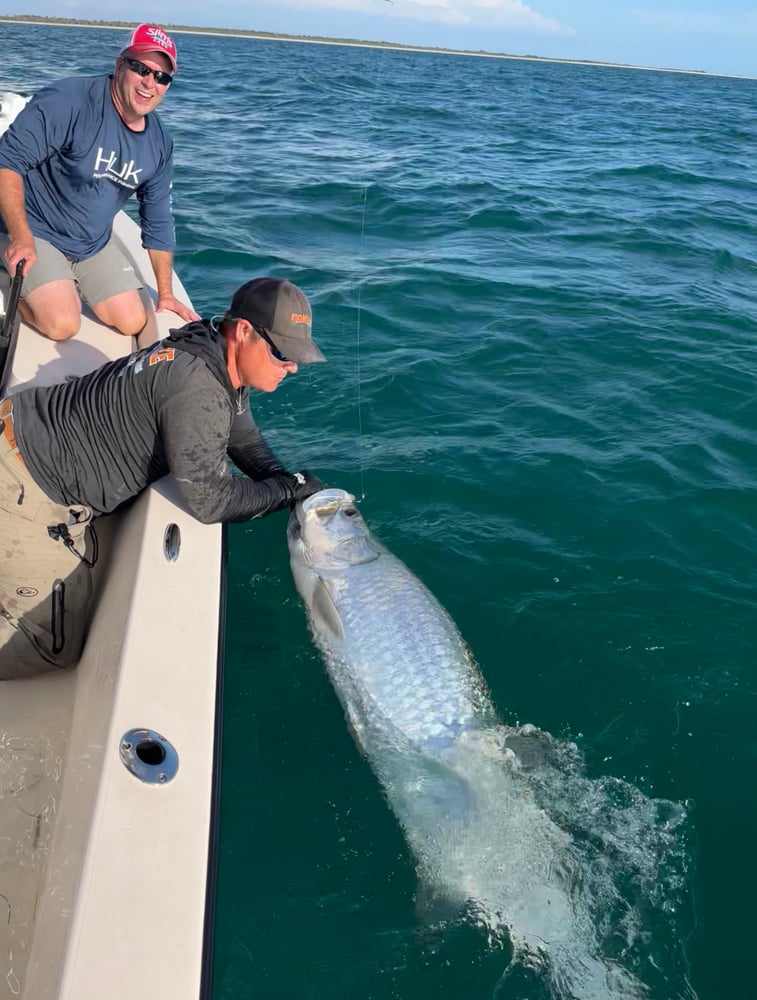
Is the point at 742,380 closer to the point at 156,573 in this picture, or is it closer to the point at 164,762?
the point at 156,573

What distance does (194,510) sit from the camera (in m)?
3.83

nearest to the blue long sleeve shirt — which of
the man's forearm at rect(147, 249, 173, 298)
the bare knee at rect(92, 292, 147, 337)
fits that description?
the man's forearm at rect(147, 249, 173, 298)

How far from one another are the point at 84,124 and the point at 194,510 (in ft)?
8.78

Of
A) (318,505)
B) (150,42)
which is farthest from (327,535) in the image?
(150,42)

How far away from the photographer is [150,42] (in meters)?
4.57

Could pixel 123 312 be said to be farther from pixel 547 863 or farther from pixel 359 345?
pixel 547 863

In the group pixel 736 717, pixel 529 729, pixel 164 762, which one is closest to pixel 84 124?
pixel 164 762

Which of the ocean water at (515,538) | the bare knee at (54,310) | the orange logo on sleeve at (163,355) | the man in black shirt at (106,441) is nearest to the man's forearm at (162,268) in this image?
the bare knee at (54,310)

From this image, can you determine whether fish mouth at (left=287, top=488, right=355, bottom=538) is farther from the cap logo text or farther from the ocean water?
the cap logo text

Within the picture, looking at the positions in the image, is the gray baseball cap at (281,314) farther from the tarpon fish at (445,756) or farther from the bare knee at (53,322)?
the bare knee at (53,322)

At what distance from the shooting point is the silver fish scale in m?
3.91

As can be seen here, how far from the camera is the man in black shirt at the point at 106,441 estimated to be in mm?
3459

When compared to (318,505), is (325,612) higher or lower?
lower

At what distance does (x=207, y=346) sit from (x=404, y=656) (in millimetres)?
1925
